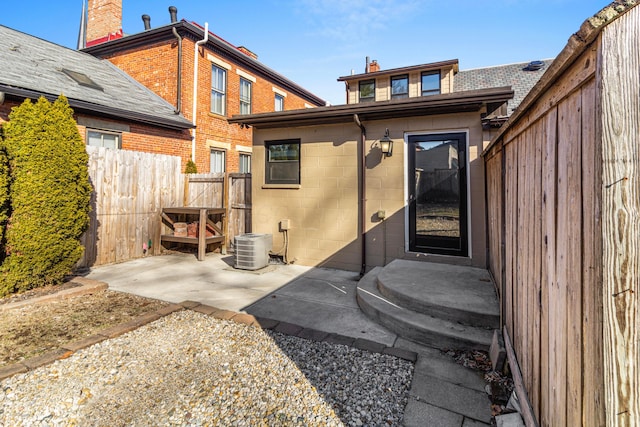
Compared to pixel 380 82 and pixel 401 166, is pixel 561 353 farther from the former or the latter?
pixel 380 82

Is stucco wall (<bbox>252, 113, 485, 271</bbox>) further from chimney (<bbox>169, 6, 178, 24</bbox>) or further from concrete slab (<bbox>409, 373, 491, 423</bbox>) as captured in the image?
chimney (<bbox>169, 6, 178, 24</bbox>)

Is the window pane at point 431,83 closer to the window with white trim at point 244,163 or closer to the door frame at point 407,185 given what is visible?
the window with white trim at point 244,163

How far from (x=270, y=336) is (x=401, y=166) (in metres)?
3.56

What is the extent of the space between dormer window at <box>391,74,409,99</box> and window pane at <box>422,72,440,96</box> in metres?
0.67

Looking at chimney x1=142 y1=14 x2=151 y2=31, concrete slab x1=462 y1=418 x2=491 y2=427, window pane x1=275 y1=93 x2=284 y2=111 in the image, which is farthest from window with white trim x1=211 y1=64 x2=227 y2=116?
concrete slab x1=462 y1=418 x2=491 y2=427

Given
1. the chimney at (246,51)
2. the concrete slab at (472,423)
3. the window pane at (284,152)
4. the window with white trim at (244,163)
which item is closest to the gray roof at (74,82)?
the window with white trim at (244,163)

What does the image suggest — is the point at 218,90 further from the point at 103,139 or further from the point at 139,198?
the point at 139,198

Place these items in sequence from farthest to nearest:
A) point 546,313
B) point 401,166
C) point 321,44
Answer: point 321,44 → point 401,166 → point 546,313

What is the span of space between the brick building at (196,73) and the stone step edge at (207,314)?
696cm

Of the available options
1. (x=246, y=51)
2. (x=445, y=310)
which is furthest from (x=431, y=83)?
(x=445, y=310)

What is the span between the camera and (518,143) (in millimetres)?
2232

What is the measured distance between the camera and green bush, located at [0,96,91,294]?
417cm

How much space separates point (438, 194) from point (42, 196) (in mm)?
5891

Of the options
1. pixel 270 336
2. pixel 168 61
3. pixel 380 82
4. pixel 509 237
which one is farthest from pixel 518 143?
pixel 380 82
